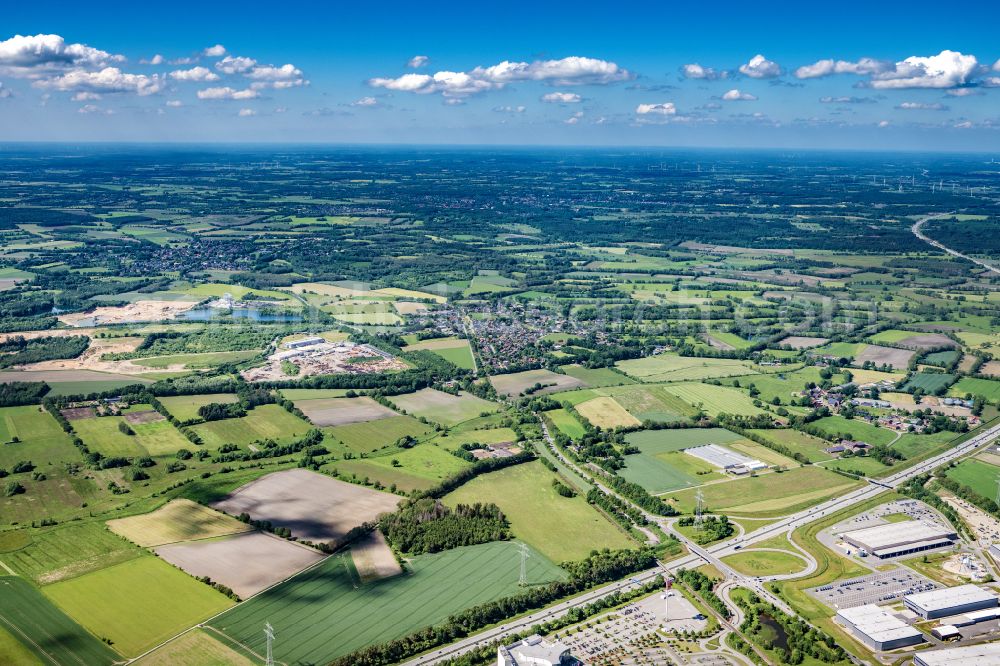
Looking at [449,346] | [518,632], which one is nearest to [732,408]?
[449,346]

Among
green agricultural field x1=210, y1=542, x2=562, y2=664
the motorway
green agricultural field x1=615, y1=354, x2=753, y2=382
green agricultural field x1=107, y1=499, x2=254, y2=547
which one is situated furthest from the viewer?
green agricultural field x1=615, y1=354, x2=753, y2=382

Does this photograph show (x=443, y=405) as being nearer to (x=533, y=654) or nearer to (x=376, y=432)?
(x=376, y=432)

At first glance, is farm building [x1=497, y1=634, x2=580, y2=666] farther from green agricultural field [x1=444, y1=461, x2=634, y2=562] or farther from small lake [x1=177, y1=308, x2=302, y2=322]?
small lake [x1=177, y1=308, x2=302, y2=322]

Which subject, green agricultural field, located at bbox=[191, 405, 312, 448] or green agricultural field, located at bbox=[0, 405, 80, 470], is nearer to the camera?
green agricultural field, located at bbox=[0, 405, 80, 470]

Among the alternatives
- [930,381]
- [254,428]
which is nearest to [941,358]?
[930,381]

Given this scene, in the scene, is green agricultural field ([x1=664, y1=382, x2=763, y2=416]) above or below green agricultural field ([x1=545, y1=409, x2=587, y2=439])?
above

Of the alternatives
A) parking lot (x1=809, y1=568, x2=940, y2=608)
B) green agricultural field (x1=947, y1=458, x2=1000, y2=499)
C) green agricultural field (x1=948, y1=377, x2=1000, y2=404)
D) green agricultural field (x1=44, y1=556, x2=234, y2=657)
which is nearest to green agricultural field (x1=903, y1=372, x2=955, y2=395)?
green agricultural field (x1=948, y1=377, x2=1000, y2=404)
